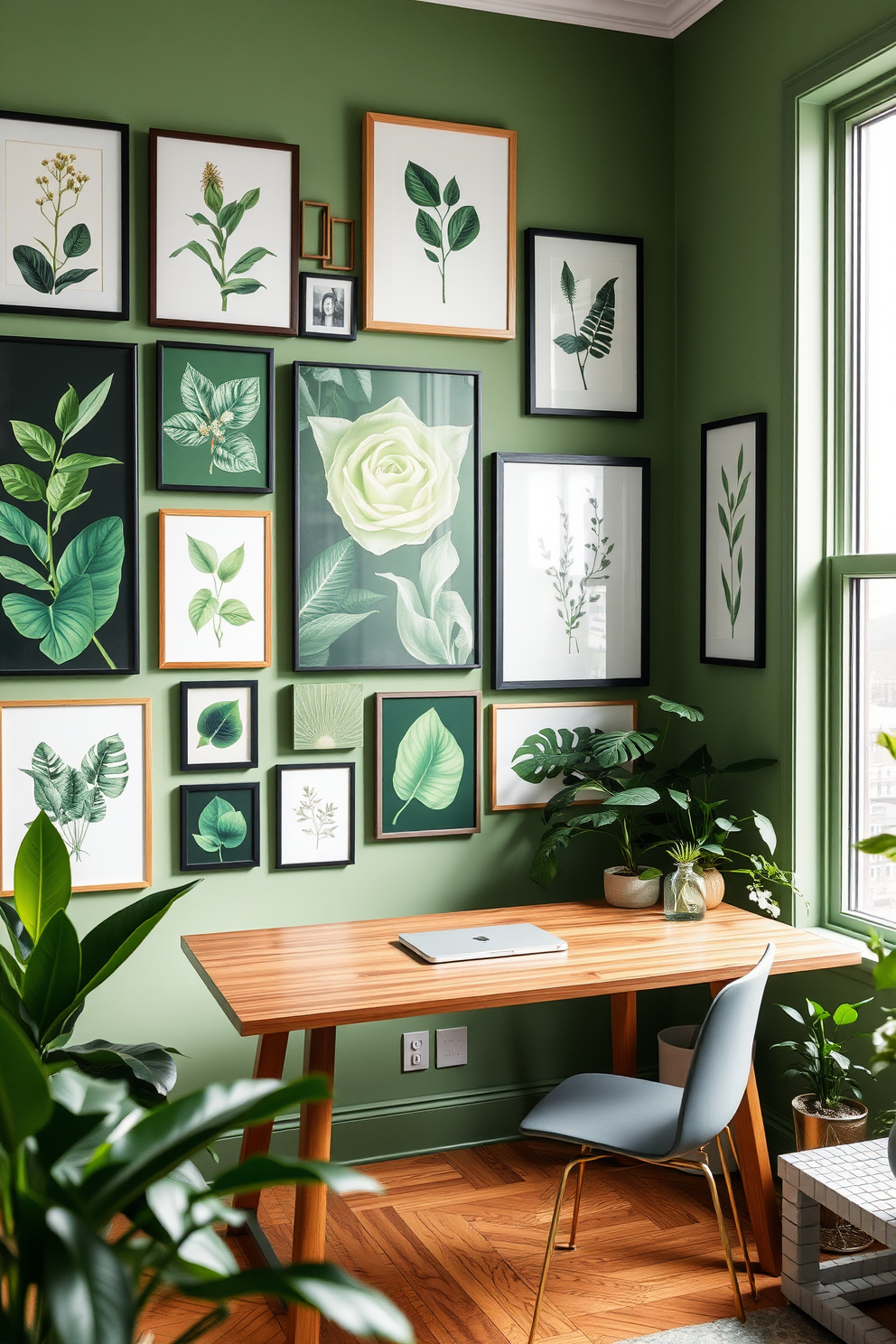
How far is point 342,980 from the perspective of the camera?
2.24m

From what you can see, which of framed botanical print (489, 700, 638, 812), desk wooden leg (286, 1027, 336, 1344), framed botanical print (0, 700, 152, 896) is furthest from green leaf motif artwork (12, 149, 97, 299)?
desk wooden leg (286, 1027, 336, 1344)

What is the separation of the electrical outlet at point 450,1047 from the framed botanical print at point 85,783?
87 cm

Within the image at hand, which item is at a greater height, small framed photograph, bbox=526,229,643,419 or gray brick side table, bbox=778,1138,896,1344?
small framed photograph, bbox=526,229,643,419

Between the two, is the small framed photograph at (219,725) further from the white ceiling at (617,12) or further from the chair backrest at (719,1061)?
the white ceiling at (617,12)

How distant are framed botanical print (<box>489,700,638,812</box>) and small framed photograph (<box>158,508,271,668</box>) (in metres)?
0.66

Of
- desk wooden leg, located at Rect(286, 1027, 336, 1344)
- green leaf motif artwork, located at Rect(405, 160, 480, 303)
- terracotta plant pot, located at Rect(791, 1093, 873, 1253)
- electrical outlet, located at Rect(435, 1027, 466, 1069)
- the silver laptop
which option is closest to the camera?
desk wooden leg, located at Rect(286, 1027, 336, 1344)

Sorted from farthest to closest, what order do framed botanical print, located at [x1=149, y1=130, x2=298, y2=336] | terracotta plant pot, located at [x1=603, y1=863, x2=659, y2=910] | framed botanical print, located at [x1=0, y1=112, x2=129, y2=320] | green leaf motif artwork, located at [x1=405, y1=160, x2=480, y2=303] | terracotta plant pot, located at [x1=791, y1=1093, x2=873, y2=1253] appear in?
1. green leaf motif artwork, located at [x1=405, y1=160, x2=480, y2=303]
2. terracotta plant pot, located at [x1=603, y1=863, x2=659, y2=910]
3. framed botanical print, located at [x1=149, y1=130, x2=298, y2=336]
4. framed botanical print, located at [x1=0, y1=112, x2=129, y2=320]
5. terracotta plant pot, located at [x1=791, y1=1093, x2=873, y2=1253]

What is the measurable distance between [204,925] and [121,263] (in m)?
1.57

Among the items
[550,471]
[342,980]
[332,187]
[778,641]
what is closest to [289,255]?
[332,187]

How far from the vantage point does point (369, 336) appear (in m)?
3.00

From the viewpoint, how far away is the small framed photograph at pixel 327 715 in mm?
2947

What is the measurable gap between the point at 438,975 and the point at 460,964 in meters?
0.10

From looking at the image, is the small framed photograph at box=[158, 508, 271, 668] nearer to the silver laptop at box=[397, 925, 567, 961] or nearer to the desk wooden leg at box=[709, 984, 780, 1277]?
the silver laptop at box=[397, 925, 567, 961]

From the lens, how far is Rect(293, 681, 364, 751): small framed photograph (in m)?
2.95
